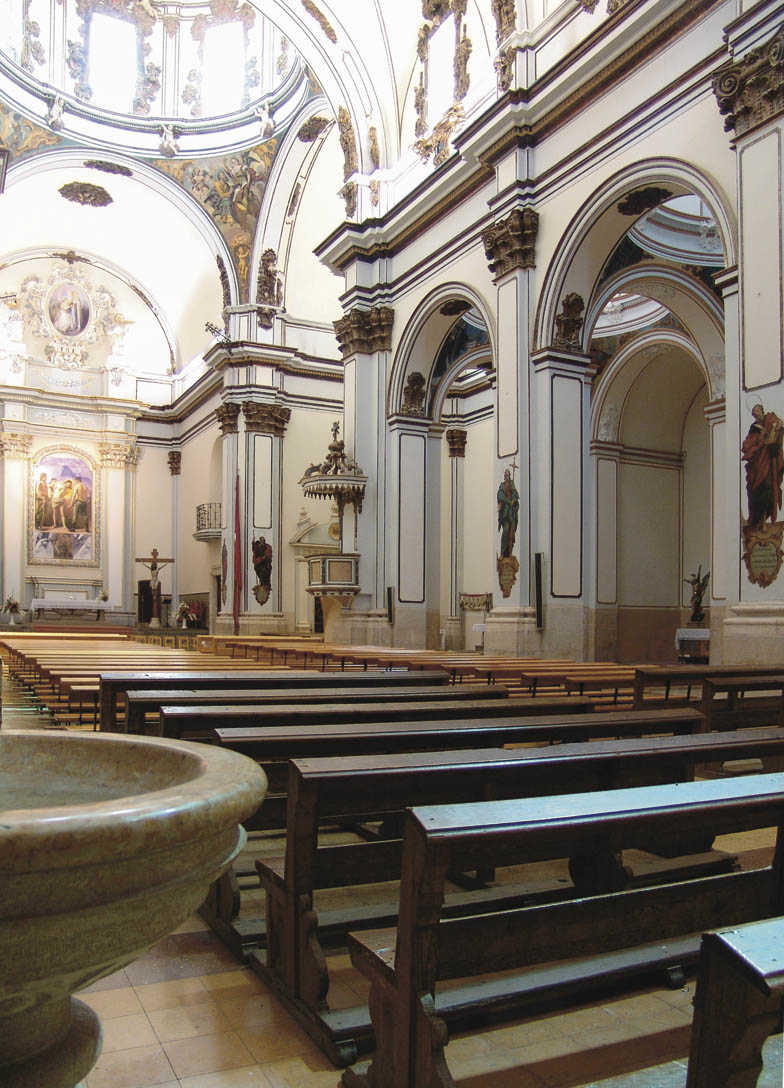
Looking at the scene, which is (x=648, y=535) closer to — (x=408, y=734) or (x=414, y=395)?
(x=414, y=395)

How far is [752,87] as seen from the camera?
7844 mm

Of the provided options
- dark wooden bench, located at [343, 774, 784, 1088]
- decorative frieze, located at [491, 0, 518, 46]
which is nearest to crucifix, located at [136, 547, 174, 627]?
decorative frieze, located at [491, 0, 518, 46]

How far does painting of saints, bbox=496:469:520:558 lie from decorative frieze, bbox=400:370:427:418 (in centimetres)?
370

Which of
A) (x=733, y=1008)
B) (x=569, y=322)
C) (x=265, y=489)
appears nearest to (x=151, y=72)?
(x=265, y=489)

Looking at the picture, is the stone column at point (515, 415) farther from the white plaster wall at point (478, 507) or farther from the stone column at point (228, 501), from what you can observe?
the stone column at point (228, 501)

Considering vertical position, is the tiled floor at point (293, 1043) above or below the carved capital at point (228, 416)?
below

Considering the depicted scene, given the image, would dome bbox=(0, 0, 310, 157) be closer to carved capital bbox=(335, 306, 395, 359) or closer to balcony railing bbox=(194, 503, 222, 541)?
carved capital bbox=(335, 306, 395, 359)

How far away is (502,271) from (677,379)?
576 centimetres

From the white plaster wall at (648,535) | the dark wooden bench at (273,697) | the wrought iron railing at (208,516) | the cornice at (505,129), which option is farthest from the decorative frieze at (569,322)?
the wrought iron railing at (208,516)

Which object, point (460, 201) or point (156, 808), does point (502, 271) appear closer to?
point (460, 201)

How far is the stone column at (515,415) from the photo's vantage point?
1120cm

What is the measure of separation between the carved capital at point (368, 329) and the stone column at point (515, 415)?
3575mm

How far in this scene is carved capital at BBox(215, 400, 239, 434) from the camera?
816 inches

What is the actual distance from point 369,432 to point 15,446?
46.4 ft
